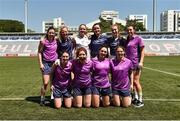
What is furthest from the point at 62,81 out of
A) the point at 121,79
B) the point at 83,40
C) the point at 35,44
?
the point at 35,44

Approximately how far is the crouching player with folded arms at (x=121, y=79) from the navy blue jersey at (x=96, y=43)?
17.2 inches

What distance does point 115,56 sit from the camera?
916 centimetres

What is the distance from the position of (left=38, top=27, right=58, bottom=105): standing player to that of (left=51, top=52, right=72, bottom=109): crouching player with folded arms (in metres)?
0.28

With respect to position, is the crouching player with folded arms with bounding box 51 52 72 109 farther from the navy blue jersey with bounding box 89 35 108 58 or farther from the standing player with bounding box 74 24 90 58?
the navy blue jersey with bounding box 89 35 108 58

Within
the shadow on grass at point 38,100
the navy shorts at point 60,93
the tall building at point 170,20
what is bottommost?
the shadow on grass at point 38,100

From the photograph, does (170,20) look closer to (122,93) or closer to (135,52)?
(135,52)

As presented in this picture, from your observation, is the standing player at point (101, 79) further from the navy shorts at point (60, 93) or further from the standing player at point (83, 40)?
the navy shorts at point (60, 93)

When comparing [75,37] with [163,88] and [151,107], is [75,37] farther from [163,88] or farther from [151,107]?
[163,88]

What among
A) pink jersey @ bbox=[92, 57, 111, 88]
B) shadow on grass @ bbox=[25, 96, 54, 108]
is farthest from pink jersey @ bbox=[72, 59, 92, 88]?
shadow on grass @ bbox=[25, 96, 54, 108]

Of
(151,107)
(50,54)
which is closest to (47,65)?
(50,54)

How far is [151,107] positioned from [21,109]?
2.79 m

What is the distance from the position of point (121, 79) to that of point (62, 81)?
131 cm

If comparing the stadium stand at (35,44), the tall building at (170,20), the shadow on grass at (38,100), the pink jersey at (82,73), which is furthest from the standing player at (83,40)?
the tall building at (170,20)

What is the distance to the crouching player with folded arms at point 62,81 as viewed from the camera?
350 inches
